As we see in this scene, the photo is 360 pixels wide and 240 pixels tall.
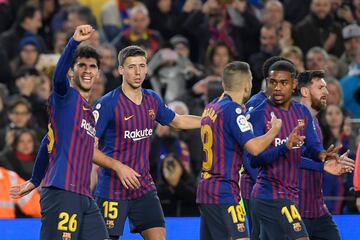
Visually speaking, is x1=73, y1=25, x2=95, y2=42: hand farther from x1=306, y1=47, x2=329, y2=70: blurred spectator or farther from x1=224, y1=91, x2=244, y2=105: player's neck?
x1=306, y1=47, x2=329, y2=70: blurred spectator

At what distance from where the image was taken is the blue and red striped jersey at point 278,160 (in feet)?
28.5

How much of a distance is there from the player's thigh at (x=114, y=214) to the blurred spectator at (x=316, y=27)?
6913 millimetres

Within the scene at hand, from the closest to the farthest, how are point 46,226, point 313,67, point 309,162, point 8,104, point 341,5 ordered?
point 46,226, point 309,162, point 8,104, point 313,67, point 341,5

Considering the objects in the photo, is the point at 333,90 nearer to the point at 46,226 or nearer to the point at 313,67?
the point at 313,67

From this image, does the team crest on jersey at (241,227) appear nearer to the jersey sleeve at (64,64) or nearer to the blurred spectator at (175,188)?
the jersey sleeve at (64,64)

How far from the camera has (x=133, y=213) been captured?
8891mm

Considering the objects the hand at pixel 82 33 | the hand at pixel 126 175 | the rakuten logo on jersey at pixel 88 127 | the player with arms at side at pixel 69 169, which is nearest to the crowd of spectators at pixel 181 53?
the hand at pixel 126 175

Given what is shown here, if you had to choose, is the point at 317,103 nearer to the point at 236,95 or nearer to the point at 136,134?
the point at 236,95

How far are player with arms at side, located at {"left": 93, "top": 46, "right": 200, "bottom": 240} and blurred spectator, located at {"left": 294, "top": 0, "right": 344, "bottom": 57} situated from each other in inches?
259

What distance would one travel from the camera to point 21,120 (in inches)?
506

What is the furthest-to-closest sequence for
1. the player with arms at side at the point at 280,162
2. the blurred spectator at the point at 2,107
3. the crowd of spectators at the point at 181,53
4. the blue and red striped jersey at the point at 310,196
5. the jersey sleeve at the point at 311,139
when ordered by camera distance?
1. the blurred spectator at the point at 2,107
2. the crowd of spectators at the point at 181,53
3. the blue and red striped jersey at the point at 310,196
4. the jersey sleeve at the point at 311,139
5. the player with arms at side at the point at 280,162

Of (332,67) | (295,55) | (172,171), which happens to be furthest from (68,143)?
(332,67)

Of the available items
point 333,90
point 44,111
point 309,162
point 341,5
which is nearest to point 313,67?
point 333,90

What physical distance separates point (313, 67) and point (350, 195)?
239cm
